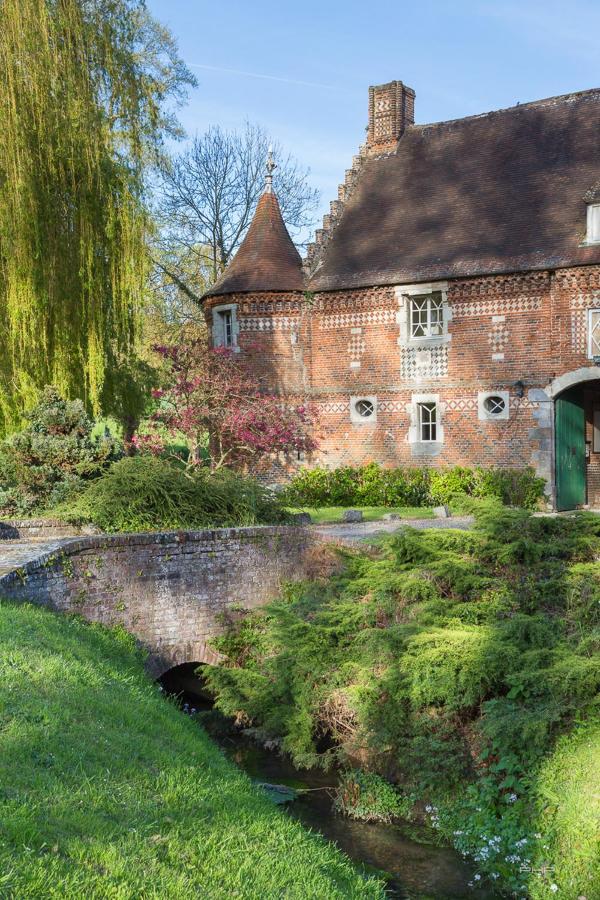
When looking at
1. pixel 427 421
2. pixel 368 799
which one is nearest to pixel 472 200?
pixel 427 421

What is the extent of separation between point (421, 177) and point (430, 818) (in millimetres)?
18773

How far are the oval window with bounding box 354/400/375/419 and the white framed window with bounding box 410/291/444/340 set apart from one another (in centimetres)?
197

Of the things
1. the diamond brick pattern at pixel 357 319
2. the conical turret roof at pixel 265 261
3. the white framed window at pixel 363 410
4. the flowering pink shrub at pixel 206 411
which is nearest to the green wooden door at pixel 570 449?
the white framed window at pixel 363 410

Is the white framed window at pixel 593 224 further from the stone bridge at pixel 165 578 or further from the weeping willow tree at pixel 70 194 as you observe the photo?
the stone bridge at pixel 165 578

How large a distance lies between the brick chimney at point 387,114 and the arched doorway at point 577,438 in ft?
29.4

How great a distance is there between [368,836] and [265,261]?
1725 centimetres

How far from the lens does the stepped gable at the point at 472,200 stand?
20734 millimetres

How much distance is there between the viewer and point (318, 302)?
2305 centimetres

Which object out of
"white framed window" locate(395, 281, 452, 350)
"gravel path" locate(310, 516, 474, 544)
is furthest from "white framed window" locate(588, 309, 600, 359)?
"gravel path" locate(310, 516, 474, 544)

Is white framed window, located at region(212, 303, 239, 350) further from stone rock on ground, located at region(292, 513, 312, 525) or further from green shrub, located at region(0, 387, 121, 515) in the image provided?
green shrub, located at region(0, 387, 121, 515)

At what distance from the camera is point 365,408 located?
2280 cm

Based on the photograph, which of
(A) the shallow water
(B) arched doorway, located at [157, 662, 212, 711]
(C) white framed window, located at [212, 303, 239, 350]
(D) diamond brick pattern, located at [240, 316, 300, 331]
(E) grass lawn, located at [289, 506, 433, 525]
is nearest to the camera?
(A) the shallow water

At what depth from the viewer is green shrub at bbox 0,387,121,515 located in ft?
42.9

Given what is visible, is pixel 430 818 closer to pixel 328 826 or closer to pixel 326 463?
pixel 328 826
